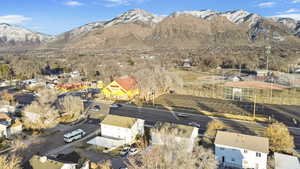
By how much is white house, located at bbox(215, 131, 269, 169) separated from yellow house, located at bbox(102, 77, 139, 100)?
2503cm

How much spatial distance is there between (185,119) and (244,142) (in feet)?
38.0

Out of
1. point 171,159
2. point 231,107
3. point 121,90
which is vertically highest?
point 121,90

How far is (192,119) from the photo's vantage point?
30.7m

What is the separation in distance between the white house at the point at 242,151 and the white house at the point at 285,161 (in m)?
1.20

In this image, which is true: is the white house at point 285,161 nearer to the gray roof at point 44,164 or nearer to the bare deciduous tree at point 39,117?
the gray roof at point 44,164

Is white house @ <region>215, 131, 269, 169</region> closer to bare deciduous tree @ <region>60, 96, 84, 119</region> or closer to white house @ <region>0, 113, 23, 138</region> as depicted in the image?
bare deciduous tree @ <region>60, 96, 84, 119</region>

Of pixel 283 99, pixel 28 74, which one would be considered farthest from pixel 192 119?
pixel 28 74

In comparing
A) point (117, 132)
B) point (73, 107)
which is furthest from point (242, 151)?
point (73, 107)

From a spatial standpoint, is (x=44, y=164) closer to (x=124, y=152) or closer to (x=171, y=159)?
(x=124, y=152)

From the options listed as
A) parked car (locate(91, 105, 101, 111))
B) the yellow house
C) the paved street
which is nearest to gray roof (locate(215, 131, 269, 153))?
the paved street

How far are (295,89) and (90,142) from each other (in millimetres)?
41753

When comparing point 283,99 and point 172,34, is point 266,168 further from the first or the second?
point 172,34

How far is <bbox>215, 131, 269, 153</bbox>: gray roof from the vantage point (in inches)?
739

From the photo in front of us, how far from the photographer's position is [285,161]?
18969 mm
